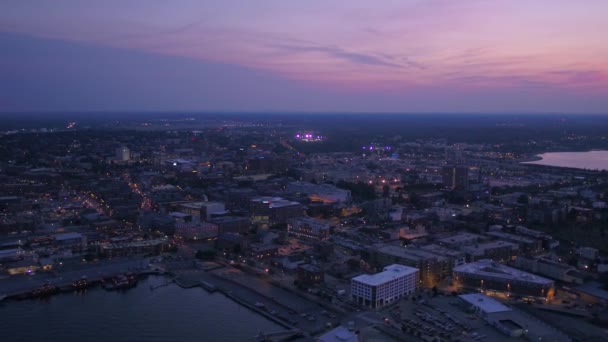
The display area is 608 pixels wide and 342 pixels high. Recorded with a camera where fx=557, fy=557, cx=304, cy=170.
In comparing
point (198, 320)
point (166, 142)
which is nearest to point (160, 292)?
point (198, 320)

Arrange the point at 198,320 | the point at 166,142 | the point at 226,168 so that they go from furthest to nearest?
the point at 166,142 < the point at 226,168 < the point at 198,320

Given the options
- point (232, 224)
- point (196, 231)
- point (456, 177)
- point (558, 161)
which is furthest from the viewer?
point (558, 161)

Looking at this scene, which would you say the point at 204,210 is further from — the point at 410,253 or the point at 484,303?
the point at 484,303

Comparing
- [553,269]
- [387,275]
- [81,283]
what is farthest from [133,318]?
[553,269]

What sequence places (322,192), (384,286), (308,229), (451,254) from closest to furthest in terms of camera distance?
1. (384,286)
2. (451,254)
3. (308,229)
4. (322,192)

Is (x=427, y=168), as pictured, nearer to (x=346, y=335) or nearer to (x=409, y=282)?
(x=409, y=282)

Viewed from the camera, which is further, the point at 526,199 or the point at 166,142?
the point at 166,142
